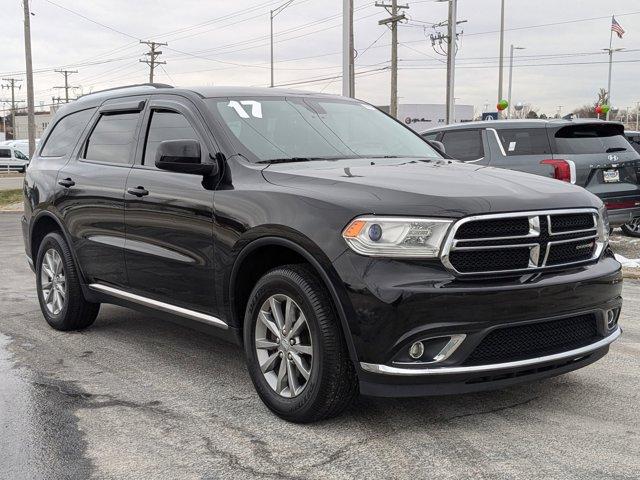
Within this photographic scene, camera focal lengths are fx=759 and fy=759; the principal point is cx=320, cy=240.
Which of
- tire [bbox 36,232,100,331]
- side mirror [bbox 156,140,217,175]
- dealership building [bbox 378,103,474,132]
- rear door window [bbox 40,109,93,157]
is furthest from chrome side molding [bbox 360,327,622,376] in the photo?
dealership building [bbox 378,103,474,132]

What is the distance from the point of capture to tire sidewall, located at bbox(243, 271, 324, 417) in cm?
372

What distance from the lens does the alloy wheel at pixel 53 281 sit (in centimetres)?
619

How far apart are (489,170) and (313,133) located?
46.1 inches

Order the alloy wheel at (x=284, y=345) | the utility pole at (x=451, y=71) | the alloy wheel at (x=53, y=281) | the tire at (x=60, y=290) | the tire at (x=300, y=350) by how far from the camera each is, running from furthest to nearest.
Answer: the utility pole at (x=451, y=71), the alloy wheel at (x=53, y=281), the tire at (x=60, y=290), the alloy wheel at (x=284, y=345), the tire at (x=300, y=350)

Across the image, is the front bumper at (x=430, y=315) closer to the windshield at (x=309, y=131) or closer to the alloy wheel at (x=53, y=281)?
the windshield at (x=309, y=131)

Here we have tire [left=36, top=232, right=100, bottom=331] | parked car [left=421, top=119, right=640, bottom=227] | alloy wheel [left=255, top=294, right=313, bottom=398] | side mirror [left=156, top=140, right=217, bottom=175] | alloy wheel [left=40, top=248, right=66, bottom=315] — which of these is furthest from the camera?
parked car [left=421, top=119, right=640, bottom=227]

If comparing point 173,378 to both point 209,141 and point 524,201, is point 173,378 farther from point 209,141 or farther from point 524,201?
point 524,201

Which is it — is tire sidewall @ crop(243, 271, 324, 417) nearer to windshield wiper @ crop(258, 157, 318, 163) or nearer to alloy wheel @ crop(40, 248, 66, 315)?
windshield wiper @ crop(258, 157, 318, 163)

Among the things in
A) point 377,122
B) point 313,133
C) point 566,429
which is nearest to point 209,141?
point 313,133

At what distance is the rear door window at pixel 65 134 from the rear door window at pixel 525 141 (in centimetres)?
579

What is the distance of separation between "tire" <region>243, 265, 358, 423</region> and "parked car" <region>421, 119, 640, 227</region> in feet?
21.2

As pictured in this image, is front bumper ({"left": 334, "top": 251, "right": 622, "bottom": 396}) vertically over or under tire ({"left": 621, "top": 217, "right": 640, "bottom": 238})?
over

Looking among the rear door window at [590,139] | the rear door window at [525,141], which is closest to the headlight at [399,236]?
the rear door window at [525,141]

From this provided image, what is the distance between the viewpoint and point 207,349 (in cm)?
556
